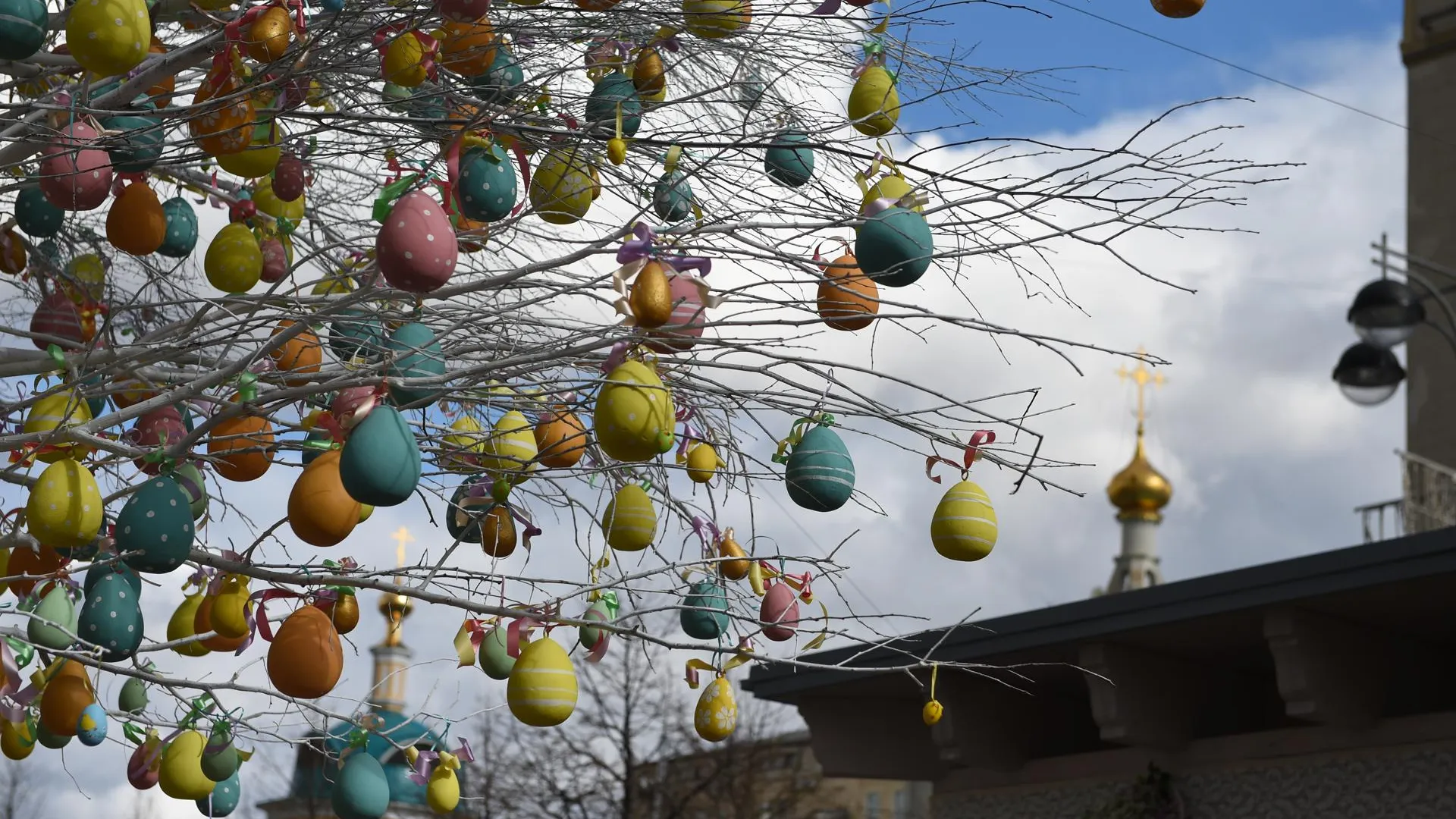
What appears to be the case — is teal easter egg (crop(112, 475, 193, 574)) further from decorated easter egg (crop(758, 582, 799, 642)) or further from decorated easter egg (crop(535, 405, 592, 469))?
decorated easter egg (crop(758, 582, 799, 642))

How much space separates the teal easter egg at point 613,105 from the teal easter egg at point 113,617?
1748 millimetres

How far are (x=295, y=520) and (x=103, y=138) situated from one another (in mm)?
1011

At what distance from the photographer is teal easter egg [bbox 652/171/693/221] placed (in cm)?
418

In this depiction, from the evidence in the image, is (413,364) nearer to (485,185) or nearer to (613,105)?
(485,185)

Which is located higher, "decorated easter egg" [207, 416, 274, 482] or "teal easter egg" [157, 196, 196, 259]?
"teal easter egg" [157, 196, 196, 259]

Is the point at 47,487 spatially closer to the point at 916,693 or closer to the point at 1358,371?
the point at 916,693

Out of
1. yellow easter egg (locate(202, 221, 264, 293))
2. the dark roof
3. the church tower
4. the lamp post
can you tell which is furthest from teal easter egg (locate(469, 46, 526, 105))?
the church tower

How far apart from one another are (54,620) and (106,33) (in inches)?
81.9

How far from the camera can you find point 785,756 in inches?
915

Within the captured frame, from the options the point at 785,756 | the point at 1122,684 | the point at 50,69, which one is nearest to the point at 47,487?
the point at 50,69

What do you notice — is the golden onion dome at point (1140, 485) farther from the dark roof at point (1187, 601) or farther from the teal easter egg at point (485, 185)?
the teal easter egg at point (485, 185)

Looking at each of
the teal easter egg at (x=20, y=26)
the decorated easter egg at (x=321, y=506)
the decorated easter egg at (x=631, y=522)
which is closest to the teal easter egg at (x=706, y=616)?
the decorated easter egg at (x=631, y=522)

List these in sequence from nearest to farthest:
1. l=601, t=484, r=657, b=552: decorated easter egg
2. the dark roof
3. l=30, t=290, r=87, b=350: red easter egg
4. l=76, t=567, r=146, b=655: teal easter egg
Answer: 1. l=76, t=567, r=146, b=655: teal easter egg
2. l=601, t=484, r=657, b=552: decorated easter egg
3. l=30, t=290, r=87, b=350: red easter egg
4. the dark roof

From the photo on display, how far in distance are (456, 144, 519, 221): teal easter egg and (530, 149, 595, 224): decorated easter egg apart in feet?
1.14
